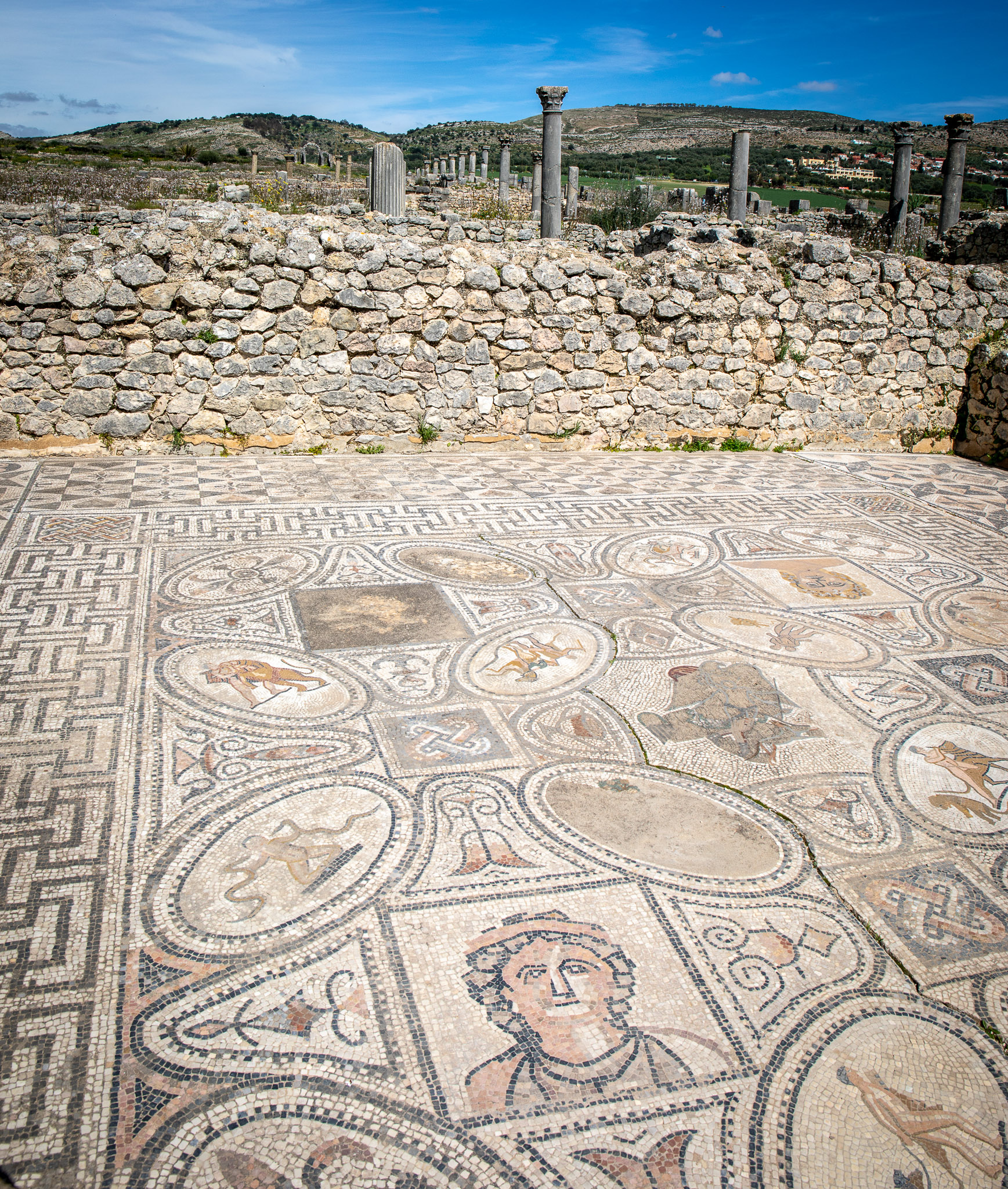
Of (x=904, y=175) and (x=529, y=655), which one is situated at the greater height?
(x=904, y=175)

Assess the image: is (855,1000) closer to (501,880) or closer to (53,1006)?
(501,880)

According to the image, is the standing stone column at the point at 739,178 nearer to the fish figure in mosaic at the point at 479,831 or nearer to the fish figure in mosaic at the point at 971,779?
the fish figure in mosaic at the point at 971,779

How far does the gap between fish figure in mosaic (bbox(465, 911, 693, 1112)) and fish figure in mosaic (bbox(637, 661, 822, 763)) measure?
99cm

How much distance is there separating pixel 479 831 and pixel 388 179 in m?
10.9

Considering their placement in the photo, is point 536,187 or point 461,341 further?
point 536,187

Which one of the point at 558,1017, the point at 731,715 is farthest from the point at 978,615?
the point at 558,1017

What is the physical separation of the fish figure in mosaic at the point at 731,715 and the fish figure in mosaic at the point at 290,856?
45.1 inches

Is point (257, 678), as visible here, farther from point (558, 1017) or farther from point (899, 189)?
point (899, 189)

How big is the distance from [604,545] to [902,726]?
2045 mm

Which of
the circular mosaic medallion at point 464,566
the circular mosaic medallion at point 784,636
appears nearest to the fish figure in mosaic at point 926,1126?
the circular mosaic medallion at point 784,636

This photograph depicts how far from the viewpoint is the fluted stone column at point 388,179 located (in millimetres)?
11100

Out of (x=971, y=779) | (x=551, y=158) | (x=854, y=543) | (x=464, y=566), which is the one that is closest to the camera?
(x=971, y=779)

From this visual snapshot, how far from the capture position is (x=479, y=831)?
235 cm

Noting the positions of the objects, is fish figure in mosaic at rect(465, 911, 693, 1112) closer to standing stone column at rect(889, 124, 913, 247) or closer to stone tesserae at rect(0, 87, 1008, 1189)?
stone tesserae at rect(0, 87, 1008, 1189)
